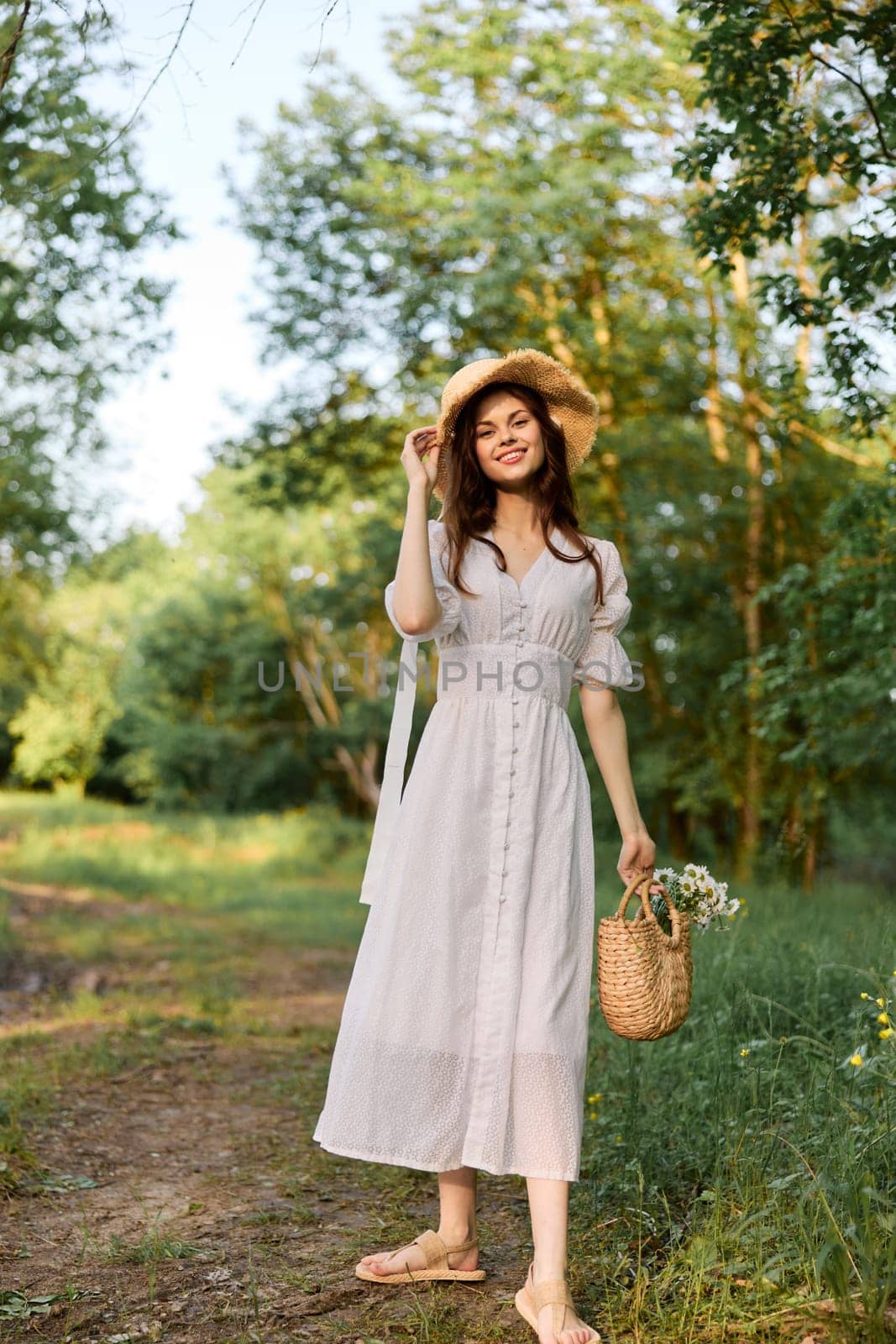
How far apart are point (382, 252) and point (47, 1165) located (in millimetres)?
9026

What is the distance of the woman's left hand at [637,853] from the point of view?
2.91 m

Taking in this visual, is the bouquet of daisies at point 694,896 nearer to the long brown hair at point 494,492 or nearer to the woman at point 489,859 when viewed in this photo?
the woman at point 489,859

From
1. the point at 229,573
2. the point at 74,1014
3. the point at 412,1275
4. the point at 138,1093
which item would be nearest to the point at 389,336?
the point at 74,1014

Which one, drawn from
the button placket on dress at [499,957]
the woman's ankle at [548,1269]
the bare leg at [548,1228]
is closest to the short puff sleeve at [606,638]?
the button placket on dress at [499,957]

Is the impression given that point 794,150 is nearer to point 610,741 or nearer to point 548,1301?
point 610,741

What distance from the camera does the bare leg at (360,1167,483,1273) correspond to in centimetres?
289

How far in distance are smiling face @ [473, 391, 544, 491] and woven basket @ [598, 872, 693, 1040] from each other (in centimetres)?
108

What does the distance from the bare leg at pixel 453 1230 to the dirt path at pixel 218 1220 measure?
0.17 ft

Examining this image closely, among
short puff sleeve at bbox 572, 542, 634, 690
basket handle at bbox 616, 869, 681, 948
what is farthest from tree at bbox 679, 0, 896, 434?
basket handle at bbox 616, 869, 681, 948

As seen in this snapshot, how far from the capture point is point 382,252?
36.1 feet

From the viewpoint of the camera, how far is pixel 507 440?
3062mm

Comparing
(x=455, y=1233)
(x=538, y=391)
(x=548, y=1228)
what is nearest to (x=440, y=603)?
(x=538, y=391)

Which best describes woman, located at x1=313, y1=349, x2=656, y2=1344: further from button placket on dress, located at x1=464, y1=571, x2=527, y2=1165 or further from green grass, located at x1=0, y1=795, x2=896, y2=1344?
green grass, located at x1=0, y1=795, x2=896, y2=1344

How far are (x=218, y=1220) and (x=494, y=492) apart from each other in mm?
2175
